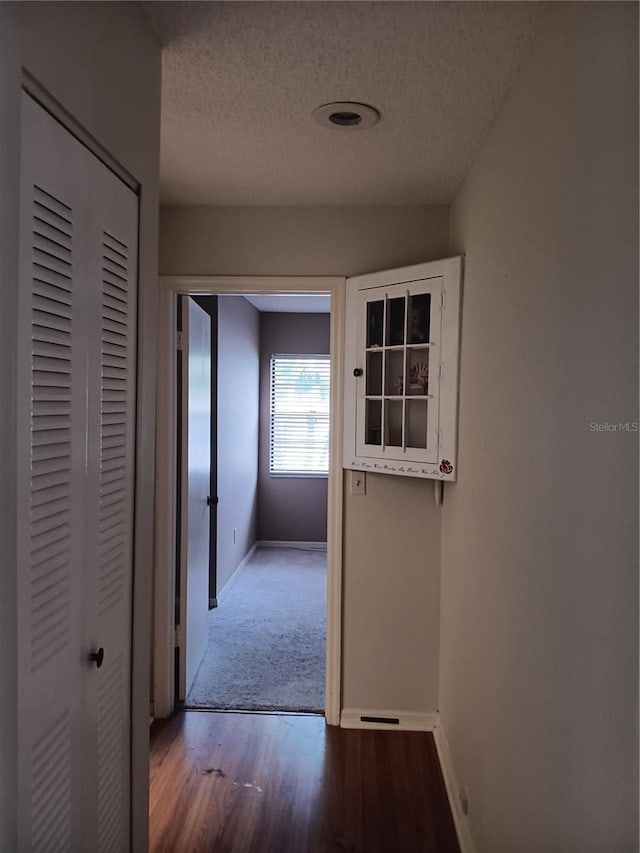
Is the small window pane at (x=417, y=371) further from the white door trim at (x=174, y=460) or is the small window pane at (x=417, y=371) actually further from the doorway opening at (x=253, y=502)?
the doorway opening at (x=253, y=502)

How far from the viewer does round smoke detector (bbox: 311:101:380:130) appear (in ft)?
5.98

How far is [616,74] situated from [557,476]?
72 cm

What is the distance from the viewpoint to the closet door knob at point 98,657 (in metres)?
1.29

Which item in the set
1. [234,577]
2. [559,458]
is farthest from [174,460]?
[234,577]

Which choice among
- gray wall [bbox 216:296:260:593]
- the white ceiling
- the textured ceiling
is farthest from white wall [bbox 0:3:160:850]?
the white ceiling

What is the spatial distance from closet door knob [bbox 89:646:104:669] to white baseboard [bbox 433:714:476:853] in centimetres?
137

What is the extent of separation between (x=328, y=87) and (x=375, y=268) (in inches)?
44.8

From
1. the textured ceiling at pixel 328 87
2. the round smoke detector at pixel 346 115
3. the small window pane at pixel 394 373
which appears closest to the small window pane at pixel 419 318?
the small window pane at pixel 394 373

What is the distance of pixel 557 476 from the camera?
1.24 metres

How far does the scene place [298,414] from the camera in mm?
6281

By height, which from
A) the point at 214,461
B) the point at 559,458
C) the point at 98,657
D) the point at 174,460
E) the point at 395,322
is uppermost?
the point at 395,322

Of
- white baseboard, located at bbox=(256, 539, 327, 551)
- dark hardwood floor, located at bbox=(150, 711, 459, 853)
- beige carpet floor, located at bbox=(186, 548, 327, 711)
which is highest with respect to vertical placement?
white baseboard, located at bbox=(256, 539, 327, 551)

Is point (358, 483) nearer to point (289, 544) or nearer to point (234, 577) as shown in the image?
point (234, 577)

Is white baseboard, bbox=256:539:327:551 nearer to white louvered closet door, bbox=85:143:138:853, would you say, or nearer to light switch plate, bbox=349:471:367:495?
light switch plate, bbox=349:471:367:495
